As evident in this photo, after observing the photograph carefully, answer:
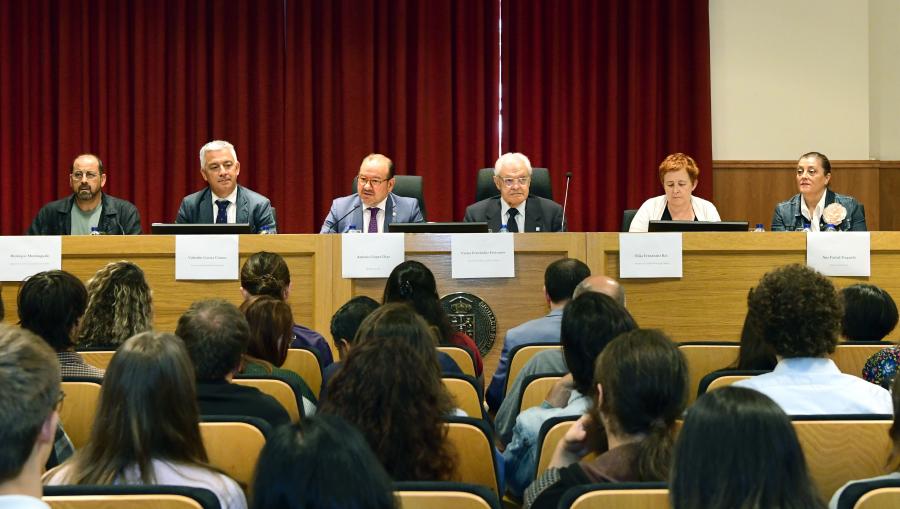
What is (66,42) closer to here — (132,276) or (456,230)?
(456,230)

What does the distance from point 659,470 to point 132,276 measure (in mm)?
2141

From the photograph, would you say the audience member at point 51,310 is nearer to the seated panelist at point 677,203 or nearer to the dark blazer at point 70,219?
the dark blazer at point 70,219

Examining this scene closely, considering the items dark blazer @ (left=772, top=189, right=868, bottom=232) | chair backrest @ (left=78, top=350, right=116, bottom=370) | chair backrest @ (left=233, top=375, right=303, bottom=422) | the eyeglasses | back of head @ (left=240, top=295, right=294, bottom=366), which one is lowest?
chair backrest @ (left=233, top=375, right=303, bottom=422)

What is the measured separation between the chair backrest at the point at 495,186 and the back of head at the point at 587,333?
12.3 ft

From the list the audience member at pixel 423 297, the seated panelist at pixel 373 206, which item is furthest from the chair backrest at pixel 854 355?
the seated panelist at pixel 373 206

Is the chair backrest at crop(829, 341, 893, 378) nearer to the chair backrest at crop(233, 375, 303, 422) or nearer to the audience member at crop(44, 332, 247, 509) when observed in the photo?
the chair backrest at crop(233, 375, 303, 422)

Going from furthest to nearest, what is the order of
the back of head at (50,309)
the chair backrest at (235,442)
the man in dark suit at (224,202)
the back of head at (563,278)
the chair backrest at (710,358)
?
the man in dark suit at (224,202), the back of head at (563,278), the chair backrest at (710,358), the back of head at (50,309), the chair backrest at (235,442)

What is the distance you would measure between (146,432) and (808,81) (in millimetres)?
7384

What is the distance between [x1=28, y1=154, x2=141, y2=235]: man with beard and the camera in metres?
6.29

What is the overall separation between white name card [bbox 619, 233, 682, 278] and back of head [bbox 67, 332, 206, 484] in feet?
11.4

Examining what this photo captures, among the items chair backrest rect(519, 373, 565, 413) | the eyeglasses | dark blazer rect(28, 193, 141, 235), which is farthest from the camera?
the eyeglasses

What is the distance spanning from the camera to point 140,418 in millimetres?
1919

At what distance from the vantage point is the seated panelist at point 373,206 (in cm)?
601

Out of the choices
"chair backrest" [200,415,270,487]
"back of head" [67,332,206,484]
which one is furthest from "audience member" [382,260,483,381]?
"back of head" [67,332,206,484]
